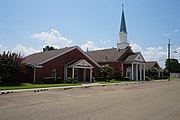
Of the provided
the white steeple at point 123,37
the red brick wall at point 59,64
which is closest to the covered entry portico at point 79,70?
Answer: the red brick wall at point 59,64

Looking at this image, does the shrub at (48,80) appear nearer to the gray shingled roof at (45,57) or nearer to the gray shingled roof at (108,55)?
the gray shingled roof at (45,57)

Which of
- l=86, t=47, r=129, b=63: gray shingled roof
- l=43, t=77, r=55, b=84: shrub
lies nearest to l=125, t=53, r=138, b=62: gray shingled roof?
l=86, t=47, r=129, b=63: gray shingled roof

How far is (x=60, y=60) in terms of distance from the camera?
30.6 meters

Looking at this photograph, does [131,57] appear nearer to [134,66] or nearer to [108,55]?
[134,66]

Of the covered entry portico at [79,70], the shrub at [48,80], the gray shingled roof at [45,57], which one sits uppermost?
the gray shingled roof at [45,57]

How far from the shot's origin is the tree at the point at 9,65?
23.3 metres

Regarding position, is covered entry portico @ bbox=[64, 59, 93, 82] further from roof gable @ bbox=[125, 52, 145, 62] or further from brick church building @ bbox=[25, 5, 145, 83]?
roof gable @ bbox=[125, 52, 145, 62]

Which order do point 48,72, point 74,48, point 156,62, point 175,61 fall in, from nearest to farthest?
point 48,72 < point 74,48 < point 156,62 < point 175,61

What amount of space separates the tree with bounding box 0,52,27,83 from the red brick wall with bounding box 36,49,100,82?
3.85m

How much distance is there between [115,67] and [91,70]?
10576 mm

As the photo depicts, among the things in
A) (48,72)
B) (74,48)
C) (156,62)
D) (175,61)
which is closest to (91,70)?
(74,48)

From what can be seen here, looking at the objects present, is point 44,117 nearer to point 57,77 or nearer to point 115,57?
point 57,77

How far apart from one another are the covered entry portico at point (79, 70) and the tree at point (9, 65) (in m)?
8.17

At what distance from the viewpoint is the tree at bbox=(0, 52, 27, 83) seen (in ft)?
76.3
